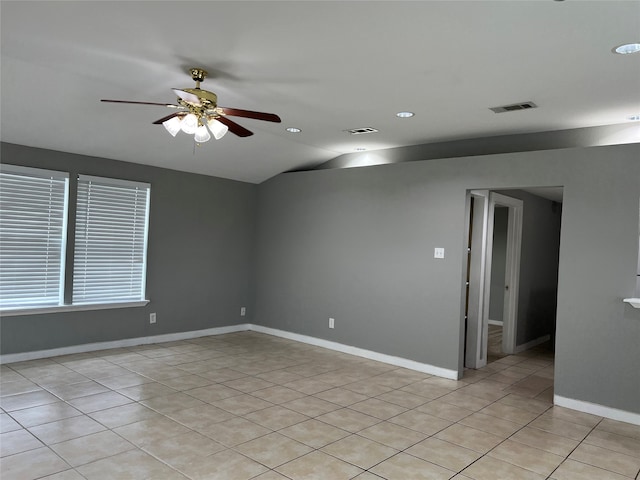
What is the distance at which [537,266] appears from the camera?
6.98 m

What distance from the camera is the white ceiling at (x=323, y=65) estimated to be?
2482mm

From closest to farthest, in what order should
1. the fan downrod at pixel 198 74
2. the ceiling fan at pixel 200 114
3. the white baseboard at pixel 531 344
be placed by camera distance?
the ceiling fan at pixel 200 114, the fan downrod at pixel 198 74, the white baseboard at pixel 531 344

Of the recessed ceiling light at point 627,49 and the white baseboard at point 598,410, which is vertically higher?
the recessed ceiling light at point 627,49

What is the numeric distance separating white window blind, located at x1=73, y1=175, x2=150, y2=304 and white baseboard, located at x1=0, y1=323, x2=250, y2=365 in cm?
52

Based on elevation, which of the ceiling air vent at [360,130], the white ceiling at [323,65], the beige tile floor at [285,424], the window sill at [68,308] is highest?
the ceiling air vent at [360,130]

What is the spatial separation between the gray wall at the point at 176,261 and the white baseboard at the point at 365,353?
2.12 ft

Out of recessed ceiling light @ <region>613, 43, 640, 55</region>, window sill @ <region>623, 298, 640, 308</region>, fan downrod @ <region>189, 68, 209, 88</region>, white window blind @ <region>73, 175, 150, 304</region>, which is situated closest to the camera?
recessed ceiling light @ <region>613, 43, 640, 55</region>

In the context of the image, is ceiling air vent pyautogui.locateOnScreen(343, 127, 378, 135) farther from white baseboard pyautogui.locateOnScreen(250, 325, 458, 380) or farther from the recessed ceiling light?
white baseboard pyautogui.locateOnScreen(250, 325, 458, 380)

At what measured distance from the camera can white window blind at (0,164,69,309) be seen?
4766 mm

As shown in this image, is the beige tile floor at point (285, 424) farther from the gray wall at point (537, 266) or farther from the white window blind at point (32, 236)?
the gray wall at point (537, 266)

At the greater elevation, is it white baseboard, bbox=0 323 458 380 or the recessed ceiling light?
the recessed ceiling light

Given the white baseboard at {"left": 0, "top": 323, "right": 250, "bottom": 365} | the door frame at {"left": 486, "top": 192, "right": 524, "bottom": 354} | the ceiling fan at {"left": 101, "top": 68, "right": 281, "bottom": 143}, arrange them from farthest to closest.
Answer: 1. the door frame at {"left": 486, "top": 192, "right": 524, "bottom": 354}
2. the white baseboard at {"left": 0, "top": 323, "right": 250, "bottom": 365}
3. the ceiling fan at {"left": 101, "top": 68, "right": 281, "bottom": 143}

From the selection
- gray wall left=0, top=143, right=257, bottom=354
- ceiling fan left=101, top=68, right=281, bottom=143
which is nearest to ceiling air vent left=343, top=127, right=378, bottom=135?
ceiling fan left=101, top=68, right=281, bottom=143

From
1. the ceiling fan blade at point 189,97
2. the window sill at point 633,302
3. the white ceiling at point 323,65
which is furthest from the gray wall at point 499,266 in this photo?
the ceiling fan blade at point 189,97
